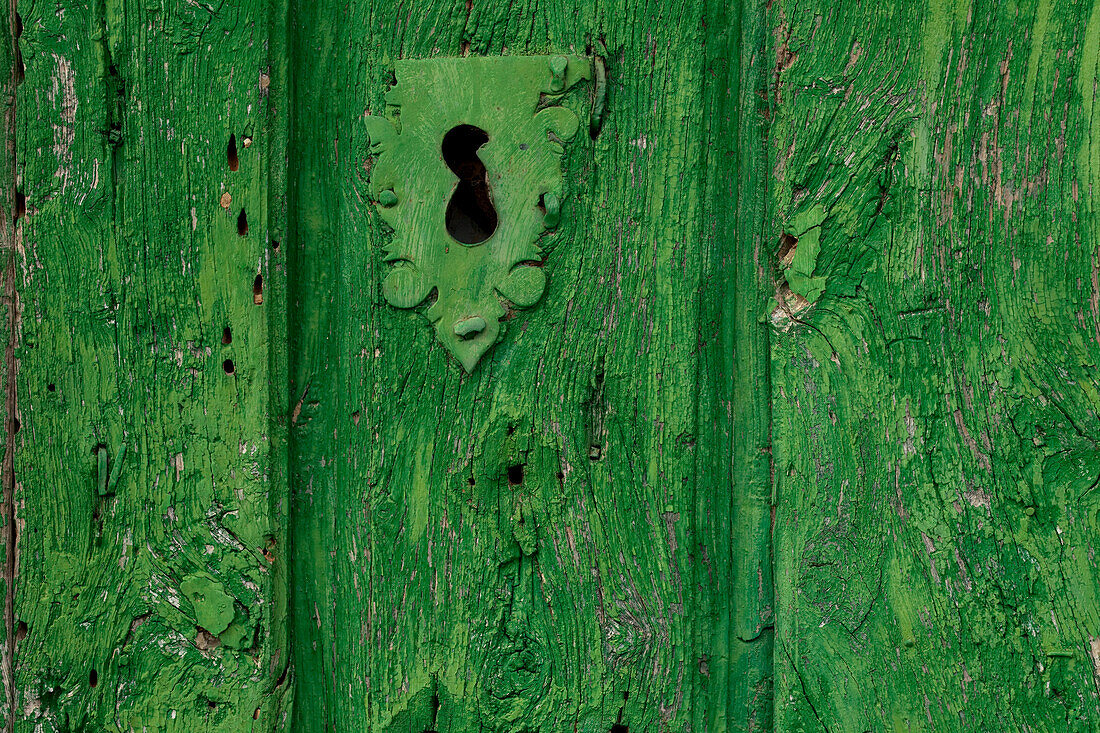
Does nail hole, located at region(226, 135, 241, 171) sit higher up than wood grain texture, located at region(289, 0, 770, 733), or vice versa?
nail hole, located at region(226, 135, 241, 171)

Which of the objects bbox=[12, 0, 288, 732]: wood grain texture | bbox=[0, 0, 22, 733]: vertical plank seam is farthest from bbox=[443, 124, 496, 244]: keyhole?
bbox=[0, 0, 22, 733]: vertical plank seam

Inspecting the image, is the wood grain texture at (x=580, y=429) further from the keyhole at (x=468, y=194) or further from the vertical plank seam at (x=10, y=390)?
the vertical plank seam at (x=10, y=390)

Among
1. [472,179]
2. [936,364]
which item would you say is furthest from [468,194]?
[936,364]

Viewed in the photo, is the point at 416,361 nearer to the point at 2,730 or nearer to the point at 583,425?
the point at 583,425

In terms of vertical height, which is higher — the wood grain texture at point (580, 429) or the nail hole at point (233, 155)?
the nail hole at point (233, 155)

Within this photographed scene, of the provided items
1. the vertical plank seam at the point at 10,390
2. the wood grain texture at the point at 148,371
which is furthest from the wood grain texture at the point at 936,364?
the vertical plank seam at the point at 10,390

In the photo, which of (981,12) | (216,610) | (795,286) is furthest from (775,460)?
(216,610)

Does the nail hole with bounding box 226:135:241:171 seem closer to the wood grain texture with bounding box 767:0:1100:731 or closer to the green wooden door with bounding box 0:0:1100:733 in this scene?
the green wooden door with bounding box 0:0:1100:733
